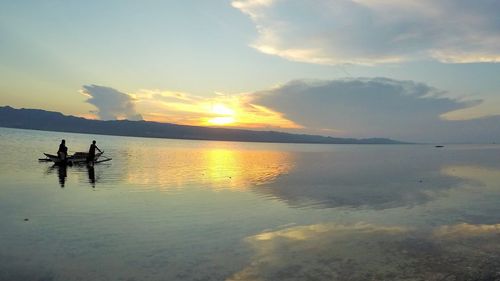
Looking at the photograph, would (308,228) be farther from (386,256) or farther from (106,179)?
(106,179)

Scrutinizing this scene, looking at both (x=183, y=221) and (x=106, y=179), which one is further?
(x=106, y=179)

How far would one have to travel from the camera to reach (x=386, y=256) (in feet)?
51.3

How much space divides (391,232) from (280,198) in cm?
1100

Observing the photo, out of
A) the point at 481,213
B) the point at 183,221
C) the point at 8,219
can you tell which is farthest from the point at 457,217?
the point at 8,219

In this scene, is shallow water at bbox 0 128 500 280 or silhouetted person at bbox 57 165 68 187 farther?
silhouetted person at bbox 57 165 68 187

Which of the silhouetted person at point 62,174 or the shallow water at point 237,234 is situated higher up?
the silhouetted person at point 62,174

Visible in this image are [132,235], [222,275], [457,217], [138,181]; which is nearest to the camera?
[222,275]

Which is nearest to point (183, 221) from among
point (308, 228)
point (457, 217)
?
point (308, 228)

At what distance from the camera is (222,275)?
1294 cm

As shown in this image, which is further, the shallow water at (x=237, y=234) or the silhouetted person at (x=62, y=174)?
the silhouetted person at (x=62, y=174)

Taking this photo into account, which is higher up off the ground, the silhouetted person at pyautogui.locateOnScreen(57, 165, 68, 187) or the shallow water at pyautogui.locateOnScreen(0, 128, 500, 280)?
the silhouetted person at pyautogui.locateOnScreen(57, 165, 68, 187)

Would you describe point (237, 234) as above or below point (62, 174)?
below

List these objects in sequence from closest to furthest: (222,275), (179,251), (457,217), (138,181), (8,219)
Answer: (222,275)
(179,251)
(8,219)
(457,217)
(138,181)

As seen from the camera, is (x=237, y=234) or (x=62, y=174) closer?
(x=237, y=234)
